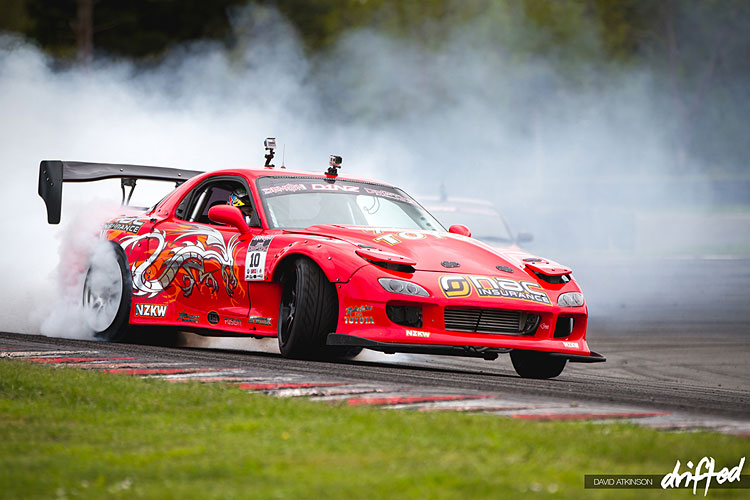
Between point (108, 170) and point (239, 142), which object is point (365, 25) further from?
point (108, 170)

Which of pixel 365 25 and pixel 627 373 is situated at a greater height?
pixel 365 25

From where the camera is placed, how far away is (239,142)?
20.1 m

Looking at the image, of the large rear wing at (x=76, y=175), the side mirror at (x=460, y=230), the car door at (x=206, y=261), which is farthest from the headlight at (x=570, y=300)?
the large rear wing at (x=76, y=175)

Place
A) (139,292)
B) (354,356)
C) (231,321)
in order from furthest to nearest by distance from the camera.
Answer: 1. (354,356)
2. (139,292)
3. (231,321)

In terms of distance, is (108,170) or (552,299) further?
(108,170)

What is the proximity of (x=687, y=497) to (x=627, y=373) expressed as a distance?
6.97 m

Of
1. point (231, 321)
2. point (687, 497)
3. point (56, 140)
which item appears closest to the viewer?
point (687, 497)

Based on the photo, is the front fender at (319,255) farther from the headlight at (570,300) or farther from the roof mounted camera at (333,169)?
the headlight at (570,300)

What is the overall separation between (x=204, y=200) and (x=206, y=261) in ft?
2.73

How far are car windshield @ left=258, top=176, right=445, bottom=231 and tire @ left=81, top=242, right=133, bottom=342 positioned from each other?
1.48 metres

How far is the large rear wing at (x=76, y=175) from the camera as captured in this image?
10852 millimetres

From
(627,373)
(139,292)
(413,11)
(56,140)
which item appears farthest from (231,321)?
(413,11)

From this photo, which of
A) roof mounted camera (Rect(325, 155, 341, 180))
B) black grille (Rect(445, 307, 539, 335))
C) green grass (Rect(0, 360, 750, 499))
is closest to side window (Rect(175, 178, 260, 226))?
roof mounted camera (Rect(325, 155, 341, 180))

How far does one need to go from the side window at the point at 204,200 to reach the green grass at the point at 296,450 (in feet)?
12.8
